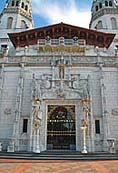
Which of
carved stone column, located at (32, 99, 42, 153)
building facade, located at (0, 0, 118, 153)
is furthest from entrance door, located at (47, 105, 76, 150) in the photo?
carved stone column, located at (32, 99, 42, 153)

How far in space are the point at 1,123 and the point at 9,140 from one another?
2267 mm

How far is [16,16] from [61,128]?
957 inches

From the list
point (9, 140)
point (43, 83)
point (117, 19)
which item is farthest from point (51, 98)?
point (117, 19)

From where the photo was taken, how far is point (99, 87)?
26234 millimetres

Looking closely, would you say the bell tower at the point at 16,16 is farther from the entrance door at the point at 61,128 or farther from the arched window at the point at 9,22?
the entrance door at the point at 61,128

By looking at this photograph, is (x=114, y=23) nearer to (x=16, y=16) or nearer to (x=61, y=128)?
(x=16, y=16)

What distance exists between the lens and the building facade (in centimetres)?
2333

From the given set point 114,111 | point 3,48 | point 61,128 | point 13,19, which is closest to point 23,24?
point 13,19

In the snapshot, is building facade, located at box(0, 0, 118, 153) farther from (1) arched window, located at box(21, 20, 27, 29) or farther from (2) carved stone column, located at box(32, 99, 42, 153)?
(1) arched window, located at box(21, 20, 27, 29)

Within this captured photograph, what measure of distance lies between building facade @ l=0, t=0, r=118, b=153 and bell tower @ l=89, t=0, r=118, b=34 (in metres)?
9.70

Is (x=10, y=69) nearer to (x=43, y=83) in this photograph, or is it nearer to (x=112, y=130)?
(x=43, y=83)

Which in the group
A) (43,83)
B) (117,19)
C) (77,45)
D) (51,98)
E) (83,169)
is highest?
(117,19)

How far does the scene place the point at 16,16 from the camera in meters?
40.1

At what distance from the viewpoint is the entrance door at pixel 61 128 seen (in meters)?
24.0
